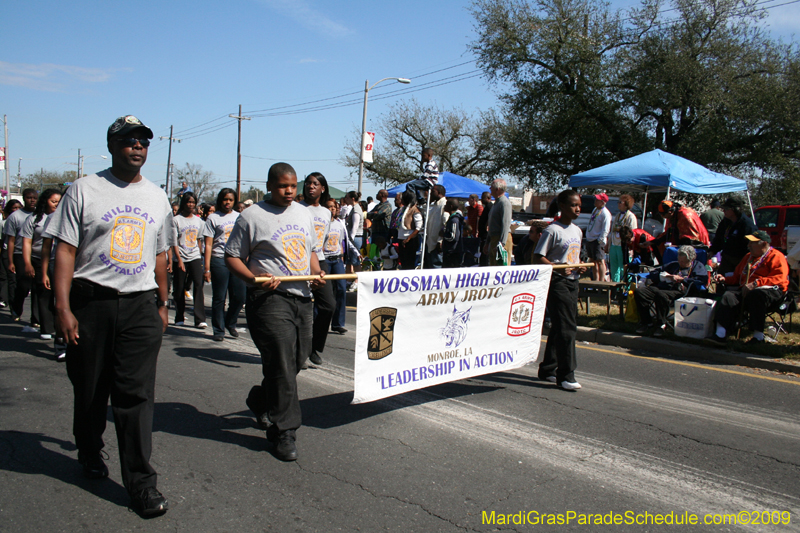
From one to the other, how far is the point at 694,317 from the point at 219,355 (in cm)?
602

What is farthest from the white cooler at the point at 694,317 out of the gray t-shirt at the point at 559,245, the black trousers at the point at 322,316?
the black trousers at the point at 322,316

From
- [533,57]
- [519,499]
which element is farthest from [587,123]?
[519,499]

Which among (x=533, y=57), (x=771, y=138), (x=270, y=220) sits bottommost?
(x=270, y=220)

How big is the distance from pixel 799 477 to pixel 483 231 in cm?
908

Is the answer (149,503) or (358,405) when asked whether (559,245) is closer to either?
(358,405)

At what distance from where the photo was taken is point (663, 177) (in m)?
12.7

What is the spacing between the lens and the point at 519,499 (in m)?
3.46

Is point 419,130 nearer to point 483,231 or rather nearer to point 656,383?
point 483,231

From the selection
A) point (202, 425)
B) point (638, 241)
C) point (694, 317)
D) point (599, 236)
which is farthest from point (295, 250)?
point (638, 241)

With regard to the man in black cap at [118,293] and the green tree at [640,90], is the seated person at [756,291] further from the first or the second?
the green tree at [640,90]

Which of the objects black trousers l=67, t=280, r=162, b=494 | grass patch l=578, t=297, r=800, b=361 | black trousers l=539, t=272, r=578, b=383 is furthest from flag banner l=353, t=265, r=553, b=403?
grass patch l=578, t=297, r=800, b=361

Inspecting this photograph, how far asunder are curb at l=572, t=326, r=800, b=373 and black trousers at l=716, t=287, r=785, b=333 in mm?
496

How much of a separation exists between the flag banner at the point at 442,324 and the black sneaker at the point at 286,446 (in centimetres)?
57

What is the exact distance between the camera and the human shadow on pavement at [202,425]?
14.0ft
